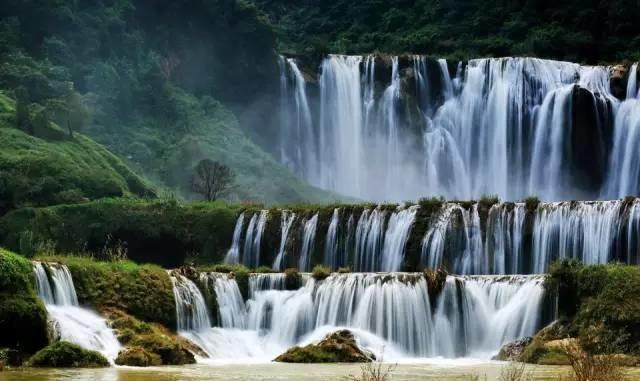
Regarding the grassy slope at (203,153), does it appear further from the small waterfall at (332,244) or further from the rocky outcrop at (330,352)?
the rocky outcrop at (330,352)

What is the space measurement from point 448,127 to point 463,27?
19688 millimetres

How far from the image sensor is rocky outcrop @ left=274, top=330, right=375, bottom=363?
100ft

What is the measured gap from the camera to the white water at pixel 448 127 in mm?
65000

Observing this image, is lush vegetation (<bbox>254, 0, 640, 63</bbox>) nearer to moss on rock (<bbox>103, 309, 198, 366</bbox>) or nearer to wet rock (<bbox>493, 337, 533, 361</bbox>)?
wet rock (<bbox>493, 337, 533, 361</bbox>)

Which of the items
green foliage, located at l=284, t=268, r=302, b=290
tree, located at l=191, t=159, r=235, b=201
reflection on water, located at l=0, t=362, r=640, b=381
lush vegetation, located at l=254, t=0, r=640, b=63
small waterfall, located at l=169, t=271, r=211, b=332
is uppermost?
lush vegetation, located at l=254, t=0, r=640, b=63

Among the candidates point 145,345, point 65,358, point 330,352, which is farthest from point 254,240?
point 65,358

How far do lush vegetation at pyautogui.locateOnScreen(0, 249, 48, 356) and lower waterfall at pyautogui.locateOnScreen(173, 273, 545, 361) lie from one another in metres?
6.73

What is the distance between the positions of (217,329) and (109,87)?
39.3m

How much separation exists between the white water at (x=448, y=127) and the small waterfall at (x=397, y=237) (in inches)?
837

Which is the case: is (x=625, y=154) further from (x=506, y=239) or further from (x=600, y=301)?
(x=600, y=301)

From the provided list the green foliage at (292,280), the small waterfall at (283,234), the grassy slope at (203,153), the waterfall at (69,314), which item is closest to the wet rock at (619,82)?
the grassy slope at (203,153)

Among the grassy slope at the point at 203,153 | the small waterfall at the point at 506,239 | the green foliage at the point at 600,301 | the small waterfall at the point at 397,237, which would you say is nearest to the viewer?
the green foliage at the point at 600,301

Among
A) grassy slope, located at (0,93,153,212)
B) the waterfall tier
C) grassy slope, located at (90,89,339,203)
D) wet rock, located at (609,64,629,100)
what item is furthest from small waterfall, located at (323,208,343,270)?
wet rock, located at (609,64,629,100)

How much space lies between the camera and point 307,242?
47.4 m
